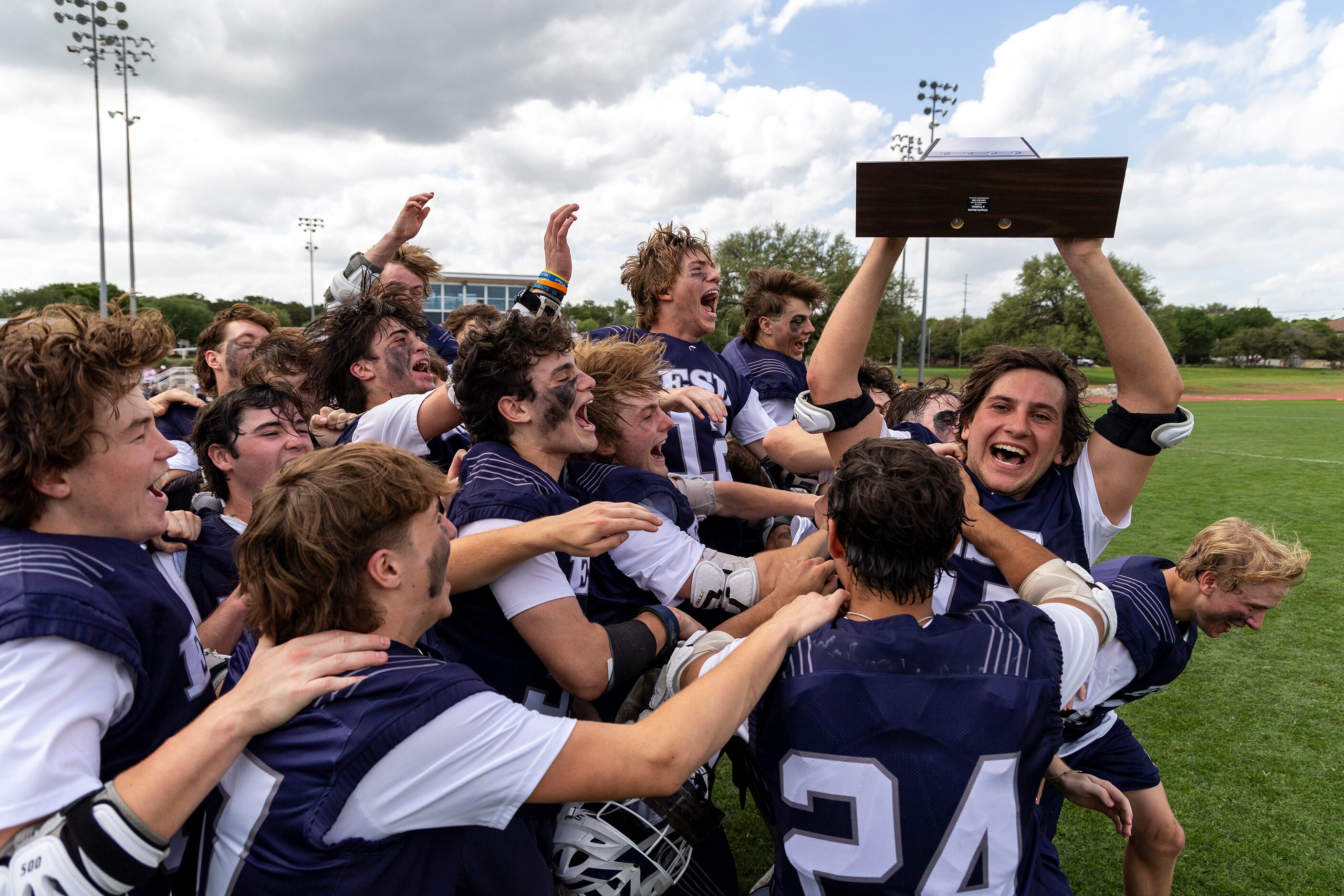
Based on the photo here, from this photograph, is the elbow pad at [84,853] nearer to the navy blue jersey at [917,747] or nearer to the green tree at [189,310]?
the navy blue jersey at [917,747]

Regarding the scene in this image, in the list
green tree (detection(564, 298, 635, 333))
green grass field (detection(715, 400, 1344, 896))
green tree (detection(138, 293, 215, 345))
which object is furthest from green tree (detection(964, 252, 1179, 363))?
green tree (detection(138, 293, 215, 345))

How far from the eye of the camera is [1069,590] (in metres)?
2.05

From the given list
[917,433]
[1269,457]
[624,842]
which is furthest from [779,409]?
[1269,457]

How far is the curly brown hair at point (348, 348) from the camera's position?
3.90 metres

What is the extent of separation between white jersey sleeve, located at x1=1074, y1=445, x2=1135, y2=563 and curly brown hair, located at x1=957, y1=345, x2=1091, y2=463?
13 cm

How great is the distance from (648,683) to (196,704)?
1.25m

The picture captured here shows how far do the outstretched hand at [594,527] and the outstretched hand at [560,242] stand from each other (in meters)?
2.60

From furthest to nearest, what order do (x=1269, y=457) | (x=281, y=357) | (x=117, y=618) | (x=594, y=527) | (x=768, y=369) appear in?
(x=1269, y=457)
(x=768, y=369)
(x=281, y=357)
(x=594, y=527)
(x=117, y=618)

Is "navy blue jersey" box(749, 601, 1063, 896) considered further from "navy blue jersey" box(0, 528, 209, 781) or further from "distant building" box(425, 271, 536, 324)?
"distant building" box(425, 271, 536, 324)

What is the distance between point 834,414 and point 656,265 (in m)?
2.05

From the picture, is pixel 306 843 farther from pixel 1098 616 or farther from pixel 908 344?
pixel 908 344

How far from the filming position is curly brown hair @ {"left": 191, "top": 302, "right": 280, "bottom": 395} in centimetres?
465

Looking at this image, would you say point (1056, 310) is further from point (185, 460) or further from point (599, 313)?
point (185, 460)

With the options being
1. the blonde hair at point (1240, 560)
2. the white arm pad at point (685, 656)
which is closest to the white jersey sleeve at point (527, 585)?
the white arm pad at point (685, 656)
